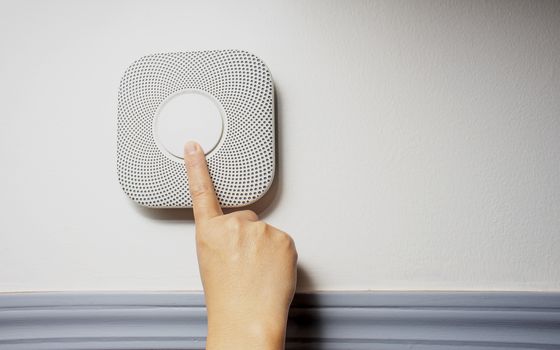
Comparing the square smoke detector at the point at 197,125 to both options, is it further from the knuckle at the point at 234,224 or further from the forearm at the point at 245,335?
the forearm at the point at 245,335

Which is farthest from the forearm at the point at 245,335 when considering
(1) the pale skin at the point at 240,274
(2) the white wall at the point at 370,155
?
(2) the white wall at the point at 370,155

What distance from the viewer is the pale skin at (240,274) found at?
0.37 meters

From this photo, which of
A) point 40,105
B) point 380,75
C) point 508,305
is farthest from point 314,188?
point 40,105

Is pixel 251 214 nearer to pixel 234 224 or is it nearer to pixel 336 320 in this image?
pixel 234 224

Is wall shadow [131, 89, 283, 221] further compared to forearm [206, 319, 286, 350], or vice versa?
wall shadow [131, 89, 283, 221]

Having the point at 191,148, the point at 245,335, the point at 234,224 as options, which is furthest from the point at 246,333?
the point at 191,148

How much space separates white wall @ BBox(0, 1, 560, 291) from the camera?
1.53 ft

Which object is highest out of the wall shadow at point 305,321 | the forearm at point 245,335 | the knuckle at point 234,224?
the knuckle at point 234,224

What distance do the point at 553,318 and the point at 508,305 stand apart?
0.06 meters

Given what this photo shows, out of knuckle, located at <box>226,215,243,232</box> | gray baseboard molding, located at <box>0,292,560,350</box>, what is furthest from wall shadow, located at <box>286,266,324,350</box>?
knuckle, located at <box>226,215,243,232</box>

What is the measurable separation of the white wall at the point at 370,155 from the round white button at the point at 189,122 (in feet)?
0.29

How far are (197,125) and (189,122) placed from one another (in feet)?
0.04

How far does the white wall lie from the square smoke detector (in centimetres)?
4

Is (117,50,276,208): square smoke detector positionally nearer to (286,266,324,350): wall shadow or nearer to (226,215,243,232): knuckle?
(226,215,243,232): knuckle
